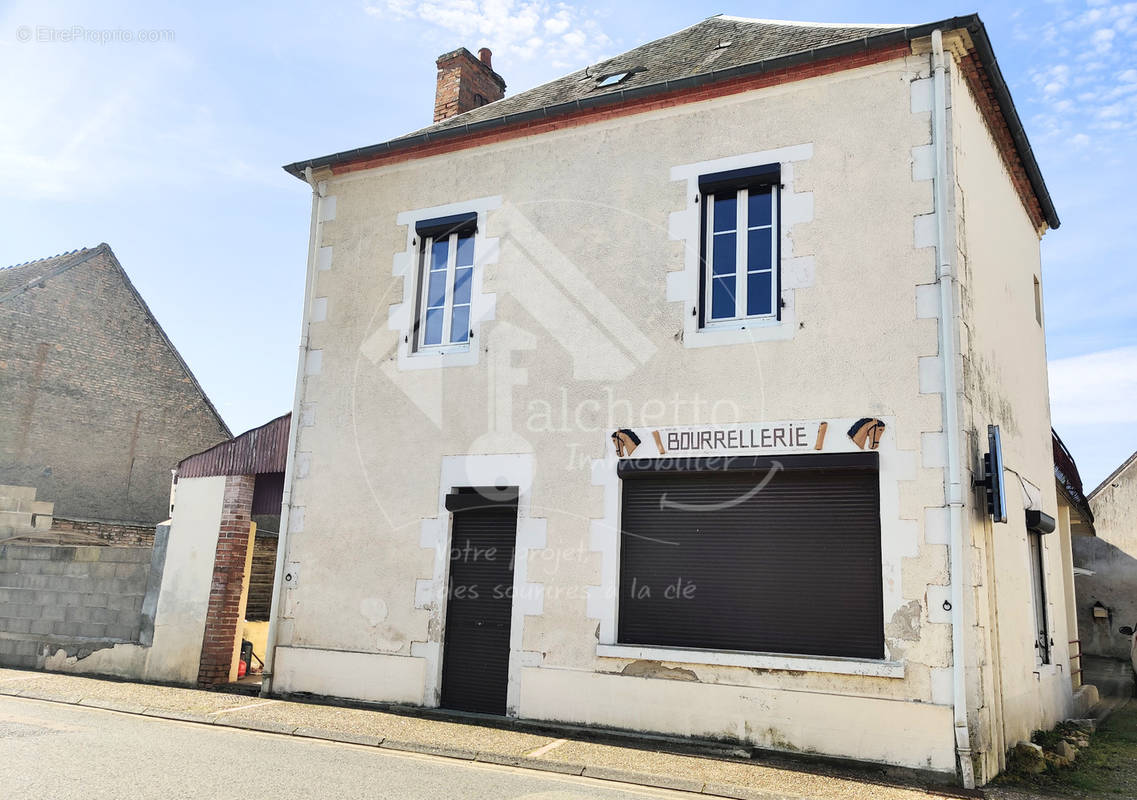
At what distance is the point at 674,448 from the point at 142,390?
16.7 metres

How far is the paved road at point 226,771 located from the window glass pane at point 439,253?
203 inches

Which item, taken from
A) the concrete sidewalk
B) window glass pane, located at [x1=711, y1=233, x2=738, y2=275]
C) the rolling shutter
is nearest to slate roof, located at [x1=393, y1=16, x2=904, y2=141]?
window glass pane, located at [x1=711, y1=233, x2=738, y2=275]

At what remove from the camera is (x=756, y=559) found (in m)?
7.79

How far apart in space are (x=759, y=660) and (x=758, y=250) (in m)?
3.74

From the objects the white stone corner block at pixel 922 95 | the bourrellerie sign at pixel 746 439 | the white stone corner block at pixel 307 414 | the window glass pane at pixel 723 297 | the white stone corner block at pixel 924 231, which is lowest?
the bourrellerie sign at pixel 746 439

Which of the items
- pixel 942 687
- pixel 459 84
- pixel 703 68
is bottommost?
pixel 942 687

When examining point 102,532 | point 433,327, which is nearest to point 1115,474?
point 433,327

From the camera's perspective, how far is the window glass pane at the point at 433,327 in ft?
32.4

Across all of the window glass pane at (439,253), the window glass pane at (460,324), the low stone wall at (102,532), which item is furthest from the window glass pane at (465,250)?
the low stone wall at (102,532)

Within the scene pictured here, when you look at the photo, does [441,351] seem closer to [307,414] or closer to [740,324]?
[307,414]

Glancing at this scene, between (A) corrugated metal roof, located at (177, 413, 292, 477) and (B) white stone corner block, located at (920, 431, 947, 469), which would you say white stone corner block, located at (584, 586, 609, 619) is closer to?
(B) white stone corner block, located at (920, 431, 947, 469)

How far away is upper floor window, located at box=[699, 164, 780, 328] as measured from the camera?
8.30 m

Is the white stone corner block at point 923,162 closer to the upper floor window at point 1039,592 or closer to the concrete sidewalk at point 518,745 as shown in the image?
the upper floor window at point 1039,592

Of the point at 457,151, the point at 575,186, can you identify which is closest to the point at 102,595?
the point at 457,151
